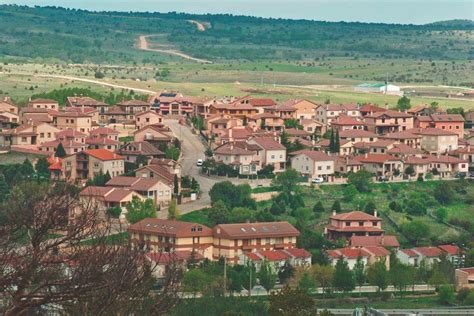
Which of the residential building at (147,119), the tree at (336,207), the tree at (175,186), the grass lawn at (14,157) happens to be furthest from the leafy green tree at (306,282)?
the residential building at (147,119)

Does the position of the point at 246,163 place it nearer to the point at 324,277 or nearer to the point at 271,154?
the point at 271,154

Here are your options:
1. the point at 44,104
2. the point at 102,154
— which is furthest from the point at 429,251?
the point at 44,104

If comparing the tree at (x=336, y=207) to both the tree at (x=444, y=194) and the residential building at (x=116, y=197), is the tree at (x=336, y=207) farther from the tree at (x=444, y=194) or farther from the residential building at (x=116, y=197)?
the residential building at (x=116, y=197)

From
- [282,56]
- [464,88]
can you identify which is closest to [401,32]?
[282,56]

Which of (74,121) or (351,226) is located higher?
(74,121)

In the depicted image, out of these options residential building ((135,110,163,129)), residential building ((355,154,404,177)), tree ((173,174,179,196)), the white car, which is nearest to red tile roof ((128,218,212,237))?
tree ((173,174,179,196))

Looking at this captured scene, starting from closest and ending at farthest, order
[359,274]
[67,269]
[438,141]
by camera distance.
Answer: [67,269]
[359,274]
[438,141]
